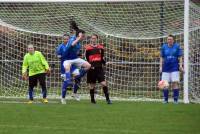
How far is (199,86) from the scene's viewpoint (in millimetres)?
19625

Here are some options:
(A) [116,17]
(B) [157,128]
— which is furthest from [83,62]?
(B) [157,128]

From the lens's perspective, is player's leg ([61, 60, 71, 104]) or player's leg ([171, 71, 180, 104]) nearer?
player's leg ([61, 60, 71, 104])

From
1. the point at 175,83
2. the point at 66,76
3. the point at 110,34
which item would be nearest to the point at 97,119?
the point at 66,76

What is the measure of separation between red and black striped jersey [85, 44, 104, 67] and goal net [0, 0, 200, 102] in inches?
97.6

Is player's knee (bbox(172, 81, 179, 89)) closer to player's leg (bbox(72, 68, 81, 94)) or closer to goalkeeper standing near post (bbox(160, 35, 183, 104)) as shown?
goalkeeper standing near post (bbox(160, 35, 183, 104))

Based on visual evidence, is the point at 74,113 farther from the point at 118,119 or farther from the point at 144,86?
the point at 144,86

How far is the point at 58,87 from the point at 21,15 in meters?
2.78

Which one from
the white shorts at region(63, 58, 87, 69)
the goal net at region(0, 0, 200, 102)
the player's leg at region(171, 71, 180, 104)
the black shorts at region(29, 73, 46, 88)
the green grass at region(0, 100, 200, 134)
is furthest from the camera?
the goal net at region(0, 0, 200, 102)

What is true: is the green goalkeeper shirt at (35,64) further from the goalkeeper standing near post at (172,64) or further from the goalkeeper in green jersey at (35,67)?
the goalkeeper standing near post at (172,64)

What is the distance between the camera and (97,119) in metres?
13.2

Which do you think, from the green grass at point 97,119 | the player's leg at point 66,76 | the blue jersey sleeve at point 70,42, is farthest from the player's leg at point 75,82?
the green grass at point 97,119

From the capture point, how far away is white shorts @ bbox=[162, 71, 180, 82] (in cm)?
1848

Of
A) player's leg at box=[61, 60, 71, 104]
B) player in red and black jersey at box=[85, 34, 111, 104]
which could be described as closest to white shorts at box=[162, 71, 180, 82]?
player in red and black jersey at box=[85, 34, 111, 104]

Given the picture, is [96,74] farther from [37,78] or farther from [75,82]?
[37,78]
